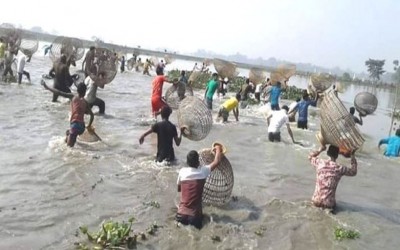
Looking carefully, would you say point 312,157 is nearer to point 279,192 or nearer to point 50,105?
point 279,192

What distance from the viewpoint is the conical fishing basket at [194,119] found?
9.20m

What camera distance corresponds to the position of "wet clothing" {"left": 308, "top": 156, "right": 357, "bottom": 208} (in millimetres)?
7746

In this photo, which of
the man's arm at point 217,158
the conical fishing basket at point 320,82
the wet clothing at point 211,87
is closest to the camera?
the man's arm at point 217,158

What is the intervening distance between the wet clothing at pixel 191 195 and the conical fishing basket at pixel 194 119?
2.51 m

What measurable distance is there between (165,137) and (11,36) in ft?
52.8

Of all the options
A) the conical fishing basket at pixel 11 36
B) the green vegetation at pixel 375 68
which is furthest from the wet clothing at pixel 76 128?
the green vegetation at pixel 375 68

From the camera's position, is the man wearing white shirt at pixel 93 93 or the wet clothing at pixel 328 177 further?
the man wearing white shirt at pixel 93 93

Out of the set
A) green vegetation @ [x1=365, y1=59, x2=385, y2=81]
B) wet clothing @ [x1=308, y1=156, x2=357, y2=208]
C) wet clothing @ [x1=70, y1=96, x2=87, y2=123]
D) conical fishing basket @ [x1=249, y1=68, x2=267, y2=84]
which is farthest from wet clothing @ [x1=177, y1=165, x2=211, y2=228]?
green vegetation @ [x1=365, y1=59, x2=385, y2=81]

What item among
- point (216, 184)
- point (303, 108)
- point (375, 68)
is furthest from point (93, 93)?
point (375, 68)

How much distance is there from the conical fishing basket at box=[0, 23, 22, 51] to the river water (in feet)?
28.1

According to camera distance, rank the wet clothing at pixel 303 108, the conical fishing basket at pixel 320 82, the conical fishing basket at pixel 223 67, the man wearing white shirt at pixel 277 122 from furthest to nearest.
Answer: the conical fishing basket at pixel 223 67 → the conical fishing basket at pixel 320 82 → the wet clothing at pixel 303 108 → the man wearing white shirt at pixel 277 122

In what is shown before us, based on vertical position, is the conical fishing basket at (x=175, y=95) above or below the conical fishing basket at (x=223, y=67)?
below

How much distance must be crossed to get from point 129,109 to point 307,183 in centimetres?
889

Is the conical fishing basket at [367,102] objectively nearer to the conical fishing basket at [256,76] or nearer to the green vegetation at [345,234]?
the conical fishing basket at [256,76]
